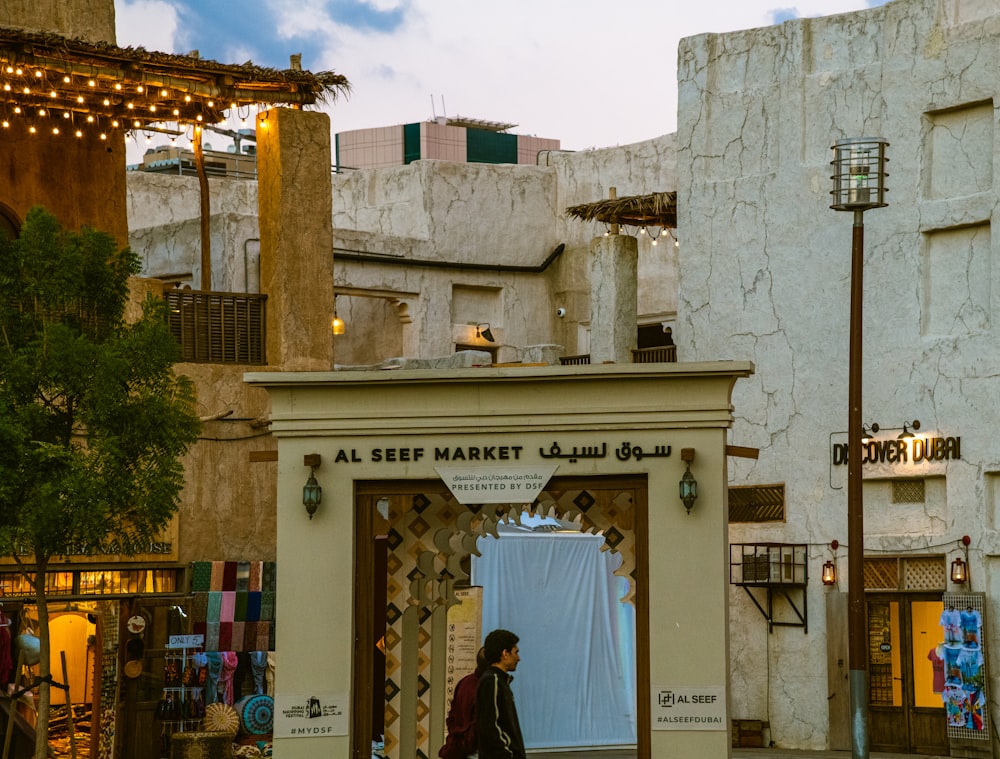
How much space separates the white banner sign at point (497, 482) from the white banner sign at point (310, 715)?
70.1 inches

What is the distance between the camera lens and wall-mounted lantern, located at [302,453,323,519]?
1307cm

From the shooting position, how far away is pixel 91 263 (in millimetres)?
16000

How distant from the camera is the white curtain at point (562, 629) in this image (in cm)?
2127

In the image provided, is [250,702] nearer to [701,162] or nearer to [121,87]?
[121,87]

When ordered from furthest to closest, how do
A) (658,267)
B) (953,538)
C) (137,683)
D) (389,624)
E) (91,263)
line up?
(658,267), (953,538), (137,683), (91,263), (389,624)

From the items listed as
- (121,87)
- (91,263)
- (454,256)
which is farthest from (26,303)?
(454,256)

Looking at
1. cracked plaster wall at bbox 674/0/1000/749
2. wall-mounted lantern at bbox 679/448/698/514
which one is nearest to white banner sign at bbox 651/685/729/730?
wall-mounted lantern at bbox 679/448/698/514

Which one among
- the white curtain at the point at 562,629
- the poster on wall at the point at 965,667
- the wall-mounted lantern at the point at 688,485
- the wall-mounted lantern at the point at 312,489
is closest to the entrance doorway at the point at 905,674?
the poster on wall at the point at 965,667

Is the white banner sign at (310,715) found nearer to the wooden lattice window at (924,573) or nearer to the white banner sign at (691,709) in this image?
the white banner sign at (691,709)

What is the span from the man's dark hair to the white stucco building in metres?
9.34

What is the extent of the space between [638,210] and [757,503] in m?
5.87

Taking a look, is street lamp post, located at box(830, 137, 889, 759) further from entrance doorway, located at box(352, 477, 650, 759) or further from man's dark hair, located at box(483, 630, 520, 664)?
man's dark hair, located at box(483, 630, 520, 664)

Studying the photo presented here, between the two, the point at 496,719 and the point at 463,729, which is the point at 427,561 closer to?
the point at 463,729

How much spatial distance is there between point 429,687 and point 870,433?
844 cm
